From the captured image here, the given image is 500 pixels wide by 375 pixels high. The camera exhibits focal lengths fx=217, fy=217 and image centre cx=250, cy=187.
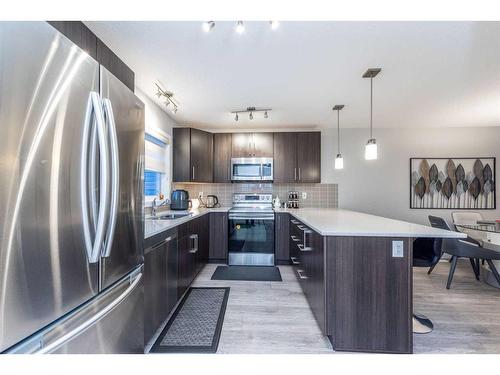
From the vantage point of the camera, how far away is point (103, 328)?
3.13ft

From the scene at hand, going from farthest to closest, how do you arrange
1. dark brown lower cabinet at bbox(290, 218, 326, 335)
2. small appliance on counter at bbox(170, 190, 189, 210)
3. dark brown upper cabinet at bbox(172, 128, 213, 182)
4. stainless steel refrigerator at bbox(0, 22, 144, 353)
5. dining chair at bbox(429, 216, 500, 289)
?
dark brown upper cabinet at bbox(172, 128, 213, 182)
small appliance on counter at bbox(170, 190, 189, 210)
dining chair at bbox(429, 216, 500, 289)
dark brown lower cabinet at bbox(290, 218, 326, 335)
stainless steel refrigerator at bbox(0, 22, 144, 353)

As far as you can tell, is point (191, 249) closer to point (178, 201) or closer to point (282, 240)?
point (178, 201)

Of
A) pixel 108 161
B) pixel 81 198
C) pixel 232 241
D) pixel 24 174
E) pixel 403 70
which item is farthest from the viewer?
pixel 232 241

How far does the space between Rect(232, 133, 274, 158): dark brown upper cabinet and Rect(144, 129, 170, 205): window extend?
3.85 feet

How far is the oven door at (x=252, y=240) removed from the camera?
338cm

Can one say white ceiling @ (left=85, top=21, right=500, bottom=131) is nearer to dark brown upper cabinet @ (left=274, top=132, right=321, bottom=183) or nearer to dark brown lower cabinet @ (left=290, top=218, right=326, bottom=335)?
dark brown upper cabinet @ (left=274, top=132, right=321, bottom=183)

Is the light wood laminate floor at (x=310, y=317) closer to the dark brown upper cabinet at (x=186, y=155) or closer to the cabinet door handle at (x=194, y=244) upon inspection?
the cabinet door handle at (x=194, y=244)

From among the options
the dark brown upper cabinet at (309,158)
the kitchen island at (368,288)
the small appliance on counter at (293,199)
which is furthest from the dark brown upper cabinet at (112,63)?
the small appliance on counter at (293,199)

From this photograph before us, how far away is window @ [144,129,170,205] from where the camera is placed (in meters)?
2.91

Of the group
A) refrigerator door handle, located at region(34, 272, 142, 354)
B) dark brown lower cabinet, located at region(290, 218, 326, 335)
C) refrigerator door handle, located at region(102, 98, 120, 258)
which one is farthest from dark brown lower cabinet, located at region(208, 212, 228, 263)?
refrigerator door handle, located at region(102, 98, 120, 258)

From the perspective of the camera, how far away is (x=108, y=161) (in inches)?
36.1
